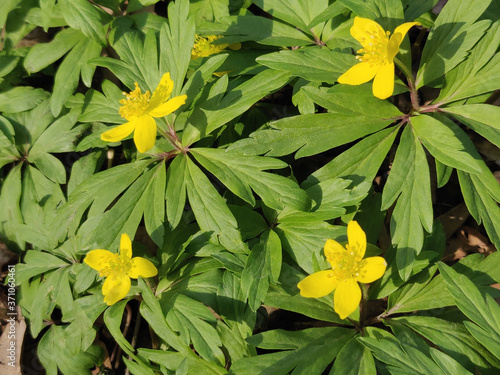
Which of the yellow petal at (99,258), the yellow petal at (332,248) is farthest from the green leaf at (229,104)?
the yellow petal at (332,248)

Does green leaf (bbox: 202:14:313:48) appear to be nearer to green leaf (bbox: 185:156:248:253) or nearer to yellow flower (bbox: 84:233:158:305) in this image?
green leaf (bbox: 185:156:248:253)

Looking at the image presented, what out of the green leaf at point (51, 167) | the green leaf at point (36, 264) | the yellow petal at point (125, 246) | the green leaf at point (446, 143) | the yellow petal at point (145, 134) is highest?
the yellow petal at point (145, 134)

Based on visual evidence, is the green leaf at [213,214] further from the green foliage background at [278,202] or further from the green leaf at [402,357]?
the green leaf at [402,357]

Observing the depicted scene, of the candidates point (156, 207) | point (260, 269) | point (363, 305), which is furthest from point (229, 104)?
point (363, 305)

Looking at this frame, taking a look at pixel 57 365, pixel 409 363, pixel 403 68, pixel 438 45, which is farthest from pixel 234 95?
pixel 57 365

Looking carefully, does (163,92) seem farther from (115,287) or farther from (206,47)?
(115,287)

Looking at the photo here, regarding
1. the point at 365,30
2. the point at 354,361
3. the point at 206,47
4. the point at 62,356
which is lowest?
the point at 62,356
